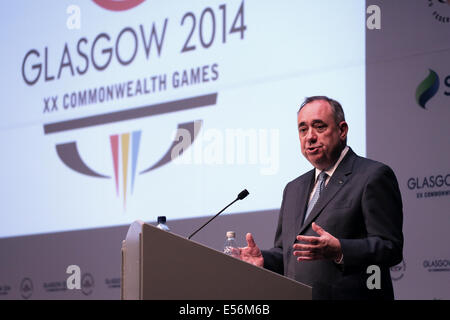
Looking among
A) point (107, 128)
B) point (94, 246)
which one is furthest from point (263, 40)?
point (94, 246)

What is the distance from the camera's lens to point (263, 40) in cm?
479

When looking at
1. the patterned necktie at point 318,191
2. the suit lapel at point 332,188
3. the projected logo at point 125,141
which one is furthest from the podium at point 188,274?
the projected logo at point 125,141

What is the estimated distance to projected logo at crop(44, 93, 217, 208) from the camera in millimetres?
5094

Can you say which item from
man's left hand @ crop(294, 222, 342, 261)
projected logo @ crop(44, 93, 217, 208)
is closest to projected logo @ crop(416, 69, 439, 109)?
projected logo @ crop(44, 93, 217, 208)

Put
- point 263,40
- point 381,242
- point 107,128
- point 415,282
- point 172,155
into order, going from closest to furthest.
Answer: point 381,242, point 415,282, point 263,40, point 172,155, point 107,128

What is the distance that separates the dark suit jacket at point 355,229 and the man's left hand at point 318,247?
0.33ft

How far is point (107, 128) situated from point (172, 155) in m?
0.72

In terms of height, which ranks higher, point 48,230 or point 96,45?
point 96,45

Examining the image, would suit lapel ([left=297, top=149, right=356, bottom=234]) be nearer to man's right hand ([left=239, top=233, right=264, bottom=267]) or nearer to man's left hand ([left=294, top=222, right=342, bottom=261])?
man's right hand ([left=239, top=233, right=264, bottom=267])

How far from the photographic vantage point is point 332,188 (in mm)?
3148

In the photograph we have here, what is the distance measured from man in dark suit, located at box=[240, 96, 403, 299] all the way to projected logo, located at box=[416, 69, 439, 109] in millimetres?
1137

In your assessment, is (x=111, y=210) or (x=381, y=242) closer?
(x=381, y=242)

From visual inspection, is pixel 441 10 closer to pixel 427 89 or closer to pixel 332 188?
pixel 427 89

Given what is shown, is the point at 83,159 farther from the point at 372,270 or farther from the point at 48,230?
the point at 372,270
